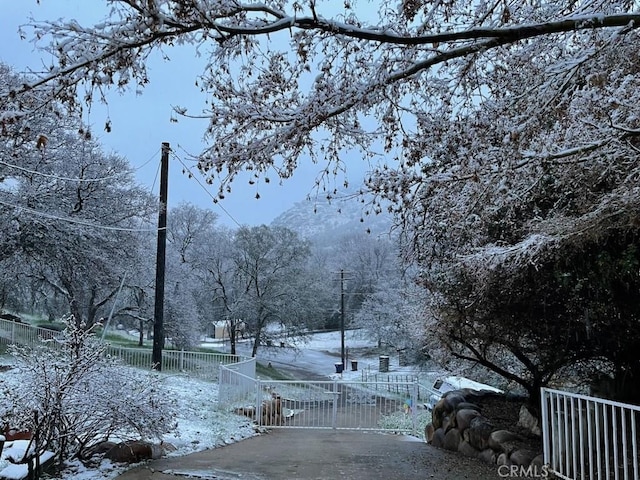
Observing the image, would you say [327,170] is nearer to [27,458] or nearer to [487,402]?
[27,458]

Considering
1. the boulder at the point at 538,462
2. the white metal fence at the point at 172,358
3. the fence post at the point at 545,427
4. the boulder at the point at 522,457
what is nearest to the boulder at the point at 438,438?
the boulder at the point at 522,457

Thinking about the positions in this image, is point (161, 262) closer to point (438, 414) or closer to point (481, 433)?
point (438, 414)

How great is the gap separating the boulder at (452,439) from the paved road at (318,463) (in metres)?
0.17

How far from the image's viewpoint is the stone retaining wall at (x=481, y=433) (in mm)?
6156

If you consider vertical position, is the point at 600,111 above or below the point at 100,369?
above

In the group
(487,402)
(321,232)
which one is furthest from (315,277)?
(321,232)

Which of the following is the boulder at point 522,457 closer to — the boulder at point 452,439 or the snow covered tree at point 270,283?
the boulder at point 452,439

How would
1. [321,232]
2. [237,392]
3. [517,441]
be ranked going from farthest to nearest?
1. [321,232]
2. [237,392]
3. [517,441]

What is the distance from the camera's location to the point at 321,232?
67.9 m

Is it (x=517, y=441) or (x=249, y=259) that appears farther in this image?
(x=249, y=259)

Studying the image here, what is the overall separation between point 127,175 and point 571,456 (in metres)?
15.6

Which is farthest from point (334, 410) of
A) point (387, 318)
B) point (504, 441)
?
point (387, 318)

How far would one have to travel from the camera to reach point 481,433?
6.97 metres

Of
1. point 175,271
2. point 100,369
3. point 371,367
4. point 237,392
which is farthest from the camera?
point 371,367
